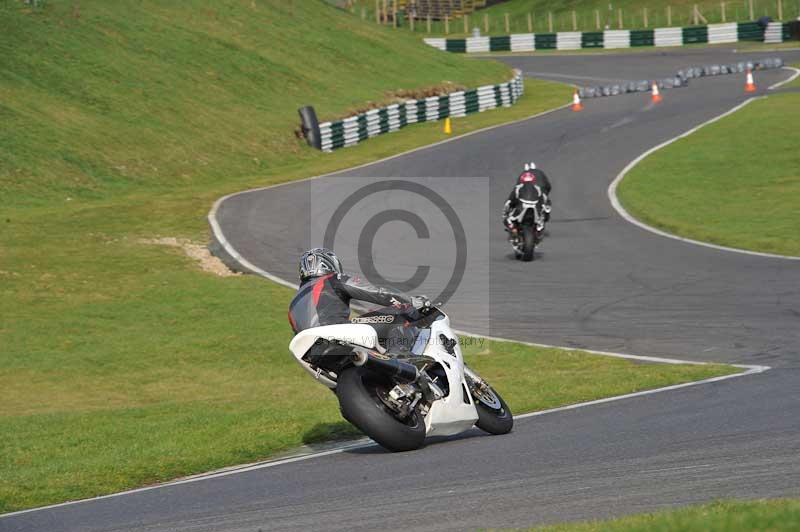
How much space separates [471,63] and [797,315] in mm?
44813

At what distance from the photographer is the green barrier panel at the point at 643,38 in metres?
74.2

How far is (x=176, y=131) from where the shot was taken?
1585 inches

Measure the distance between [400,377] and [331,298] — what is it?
0.86 m

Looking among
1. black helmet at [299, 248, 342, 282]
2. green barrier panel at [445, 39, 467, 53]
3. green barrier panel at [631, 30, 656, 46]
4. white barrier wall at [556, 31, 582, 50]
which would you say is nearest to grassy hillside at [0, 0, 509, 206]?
green barrier panel at [445, 39, 467, 53]

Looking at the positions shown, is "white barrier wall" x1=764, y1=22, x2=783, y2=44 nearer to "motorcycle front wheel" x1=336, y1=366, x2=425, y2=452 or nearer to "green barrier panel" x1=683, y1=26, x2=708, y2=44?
"green barrier panel" x1=683, y1=26, x2=708, y2=44

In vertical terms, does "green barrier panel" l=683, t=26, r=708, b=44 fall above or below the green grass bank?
above

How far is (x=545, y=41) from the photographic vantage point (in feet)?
255

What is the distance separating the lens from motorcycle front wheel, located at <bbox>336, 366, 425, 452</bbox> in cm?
945

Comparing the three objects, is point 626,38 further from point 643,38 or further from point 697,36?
point 697,36

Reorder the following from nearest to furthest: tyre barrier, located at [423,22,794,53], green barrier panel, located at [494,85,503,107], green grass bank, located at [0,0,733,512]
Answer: green grass bank, located at [0,0,733,512] < green barrier panel, located at [494,85,503,107] < tyre barrier, located at [423,22,794,53]

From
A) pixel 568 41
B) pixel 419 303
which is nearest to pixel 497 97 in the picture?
pixel 568 41

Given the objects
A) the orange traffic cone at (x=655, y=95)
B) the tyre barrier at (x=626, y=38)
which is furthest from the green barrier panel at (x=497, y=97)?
the tyre barrier at (x=626, y=38)

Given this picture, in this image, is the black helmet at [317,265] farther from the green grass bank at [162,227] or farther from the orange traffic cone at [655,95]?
the orange traffic cone at [655,95]

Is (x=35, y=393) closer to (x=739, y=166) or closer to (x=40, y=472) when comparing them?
(x=40, y=472)
